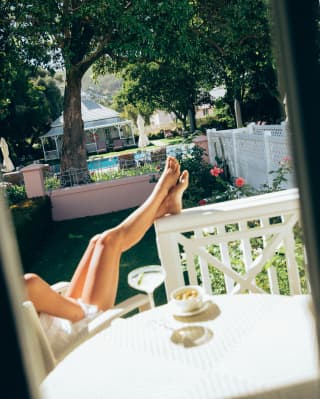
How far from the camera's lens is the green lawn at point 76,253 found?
224 inches

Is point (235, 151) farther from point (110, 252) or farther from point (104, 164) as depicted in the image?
point (104, 164)

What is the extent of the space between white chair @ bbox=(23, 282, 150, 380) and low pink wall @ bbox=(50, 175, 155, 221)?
774 centimetres

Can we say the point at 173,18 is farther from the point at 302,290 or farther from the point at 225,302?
the point at 225,302

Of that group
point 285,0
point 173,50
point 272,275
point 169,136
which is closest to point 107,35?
point 173,50

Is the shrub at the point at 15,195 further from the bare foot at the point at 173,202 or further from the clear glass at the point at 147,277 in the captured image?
the clear glass at the point at 147,277

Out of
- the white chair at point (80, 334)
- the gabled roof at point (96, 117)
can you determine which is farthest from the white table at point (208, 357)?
the gabled roof at point (96, 117)

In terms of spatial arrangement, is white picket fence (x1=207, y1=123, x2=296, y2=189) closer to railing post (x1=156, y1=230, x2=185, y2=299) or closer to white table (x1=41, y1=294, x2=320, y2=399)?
railing post (x1=156, y1=230, x2=185, y2=299)

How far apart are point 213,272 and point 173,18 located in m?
6.50

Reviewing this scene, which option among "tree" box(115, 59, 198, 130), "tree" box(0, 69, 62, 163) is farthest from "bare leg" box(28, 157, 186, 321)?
"tree" box(0, 69, 62, 163)

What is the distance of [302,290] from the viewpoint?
2676 millimetres

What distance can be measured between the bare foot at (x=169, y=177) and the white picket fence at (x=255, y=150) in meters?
3.22

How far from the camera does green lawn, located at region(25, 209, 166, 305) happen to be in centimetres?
570

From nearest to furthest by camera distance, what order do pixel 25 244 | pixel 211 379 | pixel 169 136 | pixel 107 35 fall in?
1. pixel 211 379
2. pixel 25 244
3. pixel 107 35
4. pixel 169 136

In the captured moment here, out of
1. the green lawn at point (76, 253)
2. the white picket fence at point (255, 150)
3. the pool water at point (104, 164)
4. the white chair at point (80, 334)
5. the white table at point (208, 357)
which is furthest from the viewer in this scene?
the pool water at point (104, 164)
